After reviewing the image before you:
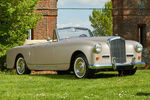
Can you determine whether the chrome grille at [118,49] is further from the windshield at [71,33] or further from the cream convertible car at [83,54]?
the windshield at [71,33]

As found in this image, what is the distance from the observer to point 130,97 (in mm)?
5047

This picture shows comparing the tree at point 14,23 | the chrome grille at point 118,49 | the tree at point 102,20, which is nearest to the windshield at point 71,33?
the chrome grille at point 118,49

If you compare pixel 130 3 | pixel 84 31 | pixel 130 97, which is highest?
pixel 130 3

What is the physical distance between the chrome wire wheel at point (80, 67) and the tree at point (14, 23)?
6.71 m

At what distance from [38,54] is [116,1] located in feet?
41.6

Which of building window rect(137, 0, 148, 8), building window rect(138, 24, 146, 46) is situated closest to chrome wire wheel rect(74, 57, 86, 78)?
building window rect(138, 24, 146, 46)

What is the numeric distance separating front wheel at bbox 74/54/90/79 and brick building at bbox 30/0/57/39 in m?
11.5

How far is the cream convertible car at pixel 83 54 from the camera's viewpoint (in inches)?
328

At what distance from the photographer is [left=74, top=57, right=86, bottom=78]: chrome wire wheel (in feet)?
27.9

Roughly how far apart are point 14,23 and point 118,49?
26.1 ft

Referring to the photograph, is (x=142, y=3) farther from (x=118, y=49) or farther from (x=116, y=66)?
(x=116, y=66)

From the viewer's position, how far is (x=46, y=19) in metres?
20.2

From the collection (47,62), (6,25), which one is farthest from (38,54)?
(6,25)

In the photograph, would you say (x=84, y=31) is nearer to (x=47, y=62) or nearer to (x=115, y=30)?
(x=47, y=62)
